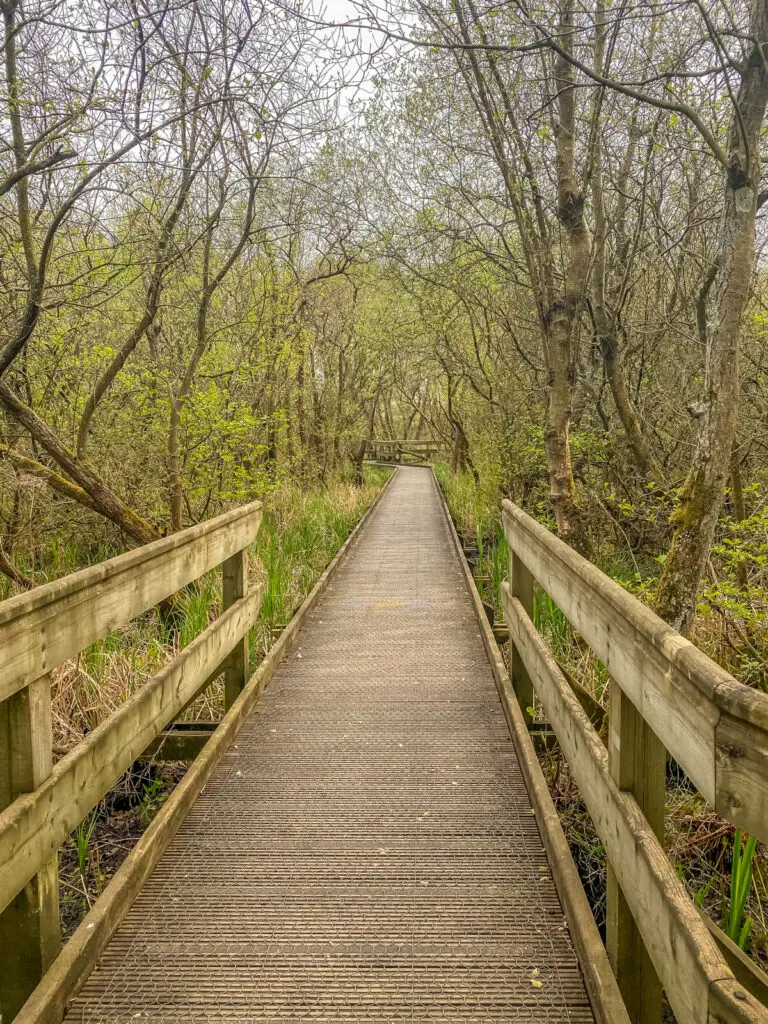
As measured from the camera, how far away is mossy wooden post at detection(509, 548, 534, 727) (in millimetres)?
4020

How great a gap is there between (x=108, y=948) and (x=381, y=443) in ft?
127

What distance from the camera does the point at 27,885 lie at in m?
1.80

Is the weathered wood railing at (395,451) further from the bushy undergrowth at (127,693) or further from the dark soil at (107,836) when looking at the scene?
the dark soil at (107,836)

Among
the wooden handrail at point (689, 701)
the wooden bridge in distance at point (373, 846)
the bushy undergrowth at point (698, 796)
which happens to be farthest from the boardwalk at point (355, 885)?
the wooden handrail at point (689, 701)

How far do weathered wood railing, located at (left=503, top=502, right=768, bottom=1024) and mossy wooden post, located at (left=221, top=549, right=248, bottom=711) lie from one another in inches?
84.0

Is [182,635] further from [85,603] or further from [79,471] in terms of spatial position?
[85,603]

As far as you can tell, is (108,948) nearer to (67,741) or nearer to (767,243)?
(67,741)

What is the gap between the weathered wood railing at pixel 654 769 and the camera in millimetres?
1178

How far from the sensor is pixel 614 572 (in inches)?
283

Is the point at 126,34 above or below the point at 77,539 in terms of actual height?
above

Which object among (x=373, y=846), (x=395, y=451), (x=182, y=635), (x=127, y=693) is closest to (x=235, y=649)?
(x=127, y=693)

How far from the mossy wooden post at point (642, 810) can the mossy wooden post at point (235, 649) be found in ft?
9.07

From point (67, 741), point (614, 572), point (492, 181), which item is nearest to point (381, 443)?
point (492, 181)

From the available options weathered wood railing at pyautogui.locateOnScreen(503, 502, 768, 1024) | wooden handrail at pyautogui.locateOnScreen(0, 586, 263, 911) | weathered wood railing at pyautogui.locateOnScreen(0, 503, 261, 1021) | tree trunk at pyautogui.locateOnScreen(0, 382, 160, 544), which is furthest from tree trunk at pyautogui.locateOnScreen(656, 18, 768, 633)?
tree trunk at pyautogui.locateOnScreen(0, 382, 160, 544)
